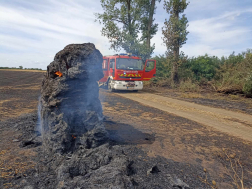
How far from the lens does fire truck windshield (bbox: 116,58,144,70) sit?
15.7 meters

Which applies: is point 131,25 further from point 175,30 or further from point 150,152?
point 150,152

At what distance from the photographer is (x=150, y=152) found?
484 cm

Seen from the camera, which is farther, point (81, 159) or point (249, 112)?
point (249, 112)

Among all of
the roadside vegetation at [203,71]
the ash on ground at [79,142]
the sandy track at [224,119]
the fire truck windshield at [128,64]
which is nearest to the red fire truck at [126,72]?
the fire truck windshield at [128,64]

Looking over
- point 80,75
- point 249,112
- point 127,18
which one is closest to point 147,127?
point 80,75

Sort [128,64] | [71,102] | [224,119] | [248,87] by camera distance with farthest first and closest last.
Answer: [128,64], [248,87], [224,119], [71,102]

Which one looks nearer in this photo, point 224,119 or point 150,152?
point 150,152

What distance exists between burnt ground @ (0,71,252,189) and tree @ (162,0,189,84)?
1473 cm

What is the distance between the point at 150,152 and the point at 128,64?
11863 millimetres

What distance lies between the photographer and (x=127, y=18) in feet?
82.3

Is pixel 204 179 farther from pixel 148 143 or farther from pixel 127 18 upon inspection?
pixel 127 18

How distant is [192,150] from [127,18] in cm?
2302

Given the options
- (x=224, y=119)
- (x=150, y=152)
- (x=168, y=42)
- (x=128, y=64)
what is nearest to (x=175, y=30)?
(x=168, y=42)

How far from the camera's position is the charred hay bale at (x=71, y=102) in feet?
14.1
